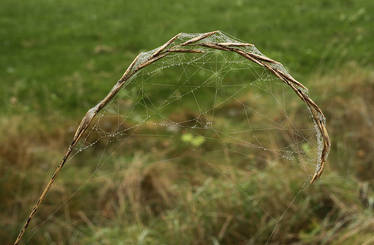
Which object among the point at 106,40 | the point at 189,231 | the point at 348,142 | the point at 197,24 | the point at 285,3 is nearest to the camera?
the point at 189,231

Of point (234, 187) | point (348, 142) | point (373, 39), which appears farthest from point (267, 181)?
point (373, 39)

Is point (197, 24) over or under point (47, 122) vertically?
over

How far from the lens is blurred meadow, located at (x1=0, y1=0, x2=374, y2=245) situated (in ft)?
8.13

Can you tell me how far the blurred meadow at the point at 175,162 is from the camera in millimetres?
2479

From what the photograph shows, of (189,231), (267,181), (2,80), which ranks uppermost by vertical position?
(267,181)

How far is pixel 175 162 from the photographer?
12.4ft

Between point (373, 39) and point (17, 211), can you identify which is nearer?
point (17, 211)

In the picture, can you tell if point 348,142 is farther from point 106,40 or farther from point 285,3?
point 285,3

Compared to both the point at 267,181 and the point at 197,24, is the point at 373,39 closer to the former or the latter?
the point at 197,24

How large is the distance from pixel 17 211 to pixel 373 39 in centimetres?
592

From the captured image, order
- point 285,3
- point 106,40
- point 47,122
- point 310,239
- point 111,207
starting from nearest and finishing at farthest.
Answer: point 310,239 → point 111,207 → point 47,122 → point 106,40 → point 285,3

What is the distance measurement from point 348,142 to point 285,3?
6.54 meters

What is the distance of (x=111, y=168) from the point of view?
12.1 feet

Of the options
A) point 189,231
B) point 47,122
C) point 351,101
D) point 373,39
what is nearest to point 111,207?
point 189,231
